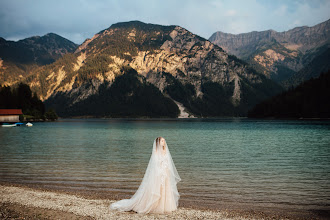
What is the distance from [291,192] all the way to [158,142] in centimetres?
1156

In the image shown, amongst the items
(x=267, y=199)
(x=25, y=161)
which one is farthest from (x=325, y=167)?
(x=25, y=161)

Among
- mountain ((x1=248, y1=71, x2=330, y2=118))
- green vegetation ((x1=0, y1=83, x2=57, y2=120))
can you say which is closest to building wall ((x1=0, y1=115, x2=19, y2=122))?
green vegetation ((x1=0, y1=83, x2=57, y2=120))

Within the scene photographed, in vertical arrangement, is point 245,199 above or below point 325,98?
below

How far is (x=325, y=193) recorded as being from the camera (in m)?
19.5

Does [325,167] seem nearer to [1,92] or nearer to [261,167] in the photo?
[261,167]

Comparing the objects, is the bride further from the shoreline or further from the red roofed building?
the red roofed building

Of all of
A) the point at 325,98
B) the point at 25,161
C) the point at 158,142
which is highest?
the point at 325,98

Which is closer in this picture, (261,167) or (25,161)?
(261,167)

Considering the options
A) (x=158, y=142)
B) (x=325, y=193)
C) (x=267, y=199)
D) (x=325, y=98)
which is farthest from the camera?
(x=325, y=98)

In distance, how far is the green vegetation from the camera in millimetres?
161125

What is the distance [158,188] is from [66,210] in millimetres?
4896

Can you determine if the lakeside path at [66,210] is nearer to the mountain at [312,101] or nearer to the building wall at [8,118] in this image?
the building wall at [8,118]

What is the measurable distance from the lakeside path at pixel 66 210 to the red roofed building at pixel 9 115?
14840 cm

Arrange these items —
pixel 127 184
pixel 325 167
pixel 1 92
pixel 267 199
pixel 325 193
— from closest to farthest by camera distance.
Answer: pixel 267 199 → pixel 325 193 → pixel 127 184 → pixel 325 167 → pixel 1 92
